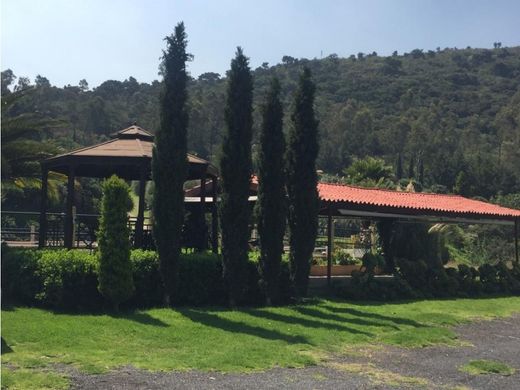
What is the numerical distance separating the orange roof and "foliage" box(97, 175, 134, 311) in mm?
6558

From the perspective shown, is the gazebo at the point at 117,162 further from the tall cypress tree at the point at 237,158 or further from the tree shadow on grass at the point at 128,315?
the tree shadow on grass at the point at 128,315

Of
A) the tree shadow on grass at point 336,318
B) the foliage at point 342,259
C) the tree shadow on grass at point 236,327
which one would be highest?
the foliage at point 342,259

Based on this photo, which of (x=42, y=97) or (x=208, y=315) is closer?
(x=208, y=315)

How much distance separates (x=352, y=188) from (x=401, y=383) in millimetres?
13868

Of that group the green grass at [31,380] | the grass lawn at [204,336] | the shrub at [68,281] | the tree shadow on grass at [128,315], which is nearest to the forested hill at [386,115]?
the grass lawn at [204,336]

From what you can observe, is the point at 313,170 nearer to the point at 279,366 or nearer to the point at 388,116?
the point at 279,366

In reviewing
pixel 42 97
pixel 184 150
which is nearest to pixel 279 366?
pixel 184 150

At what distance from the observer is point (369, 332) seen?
10.9m

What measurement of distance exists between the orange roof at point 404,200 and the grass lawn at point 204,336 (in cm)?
473

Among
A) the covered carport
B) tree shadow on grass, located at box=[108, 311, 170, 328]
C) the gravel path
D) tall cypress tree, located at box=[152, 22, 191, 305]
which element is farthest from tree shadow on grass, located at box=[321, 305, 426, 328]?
tree shadow on grass, located at box=[108, 311, 170, 328]

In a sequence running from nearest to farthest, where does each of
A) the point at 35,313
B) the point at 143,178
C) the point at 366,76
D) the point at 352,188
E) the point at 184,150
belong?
the point at 35,313 → the point at 184,150 → the point at 143,178 → the point at 352,188 → the point at 366,76

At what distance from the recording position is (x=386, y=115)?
81.6 metres

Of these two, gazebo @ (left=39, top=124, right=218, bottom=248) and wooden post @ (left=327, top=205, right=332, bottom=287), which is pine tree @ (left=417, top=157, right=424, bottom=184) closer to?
wooden post @ (left=327, top=205, right=332, bottom=287)

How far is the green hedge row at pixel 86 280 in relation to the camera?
11.5 metres
